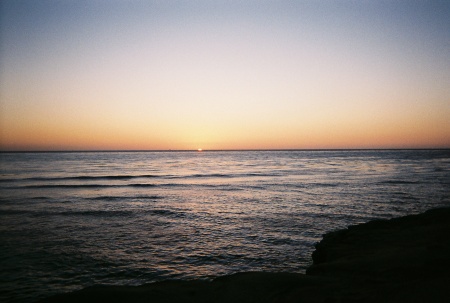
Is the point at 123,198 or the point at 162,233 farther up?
the point at 162,233

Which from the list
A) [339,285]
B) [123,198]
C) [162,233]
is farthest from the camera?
[123,198]

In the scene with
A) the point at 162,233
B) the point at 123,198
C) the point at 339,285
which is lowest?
the point at 123,198

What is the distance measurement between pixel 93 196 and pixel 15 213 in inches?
271

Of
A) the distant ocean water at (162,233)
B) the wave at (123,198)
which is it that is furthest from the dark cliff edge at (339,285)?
the wave at (123,198)

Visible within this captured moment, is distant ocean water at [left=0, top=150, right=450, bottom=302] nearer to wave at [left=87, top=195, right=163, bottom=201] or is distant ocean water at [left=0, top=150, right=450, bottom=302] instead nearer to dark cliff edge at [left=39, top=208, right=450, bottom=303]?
wave at [left=87, top=195, right=163, bottom=201]

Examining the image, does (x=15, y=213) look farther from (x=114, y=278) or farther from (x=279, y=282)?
(x=279, y=282)

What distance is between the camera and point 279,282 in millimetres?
5418

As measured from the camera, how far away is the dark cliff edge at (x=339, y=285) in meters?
4.58

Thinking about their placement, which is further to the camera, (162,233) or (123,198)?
(123,198)

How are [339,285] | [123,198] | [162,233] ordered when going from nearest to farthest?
[339,285] → [162,233] → [123,198]

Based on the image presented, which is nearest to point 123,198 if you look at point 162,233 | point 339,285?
point 162,233

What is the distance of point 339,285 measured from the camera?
5125 mm

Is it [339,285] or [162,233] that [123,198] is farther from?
[339,285]

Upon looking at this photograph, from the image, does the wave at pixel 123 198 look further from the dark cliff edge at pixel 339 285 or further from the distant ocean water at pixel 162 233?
the dark cliff edge at pixel 339 285
